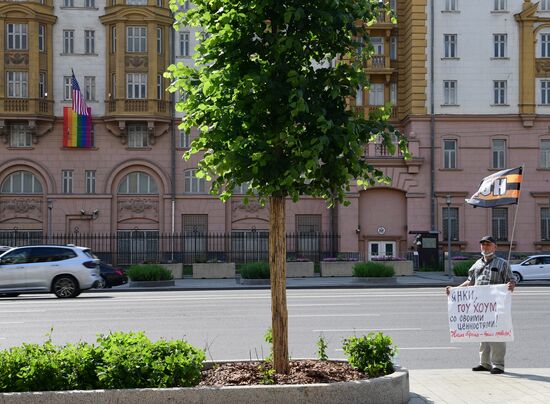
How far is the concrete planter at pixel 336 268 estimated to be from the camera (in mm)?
39688

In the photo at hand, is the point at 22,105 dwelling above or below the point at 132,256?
above

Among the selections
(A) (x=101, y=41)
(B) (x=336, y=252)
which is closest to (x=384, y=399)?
(B) (x=336, y=252)

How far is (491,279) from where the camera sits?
10.8m

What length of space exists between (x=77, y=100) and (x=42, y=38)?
511 cm

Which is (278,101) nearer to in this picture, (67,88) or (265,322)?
(265,322)

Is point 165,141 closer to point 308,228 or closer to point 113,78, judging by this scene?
point 113,78

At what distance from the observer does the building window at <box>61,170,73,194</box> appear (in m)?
47.6

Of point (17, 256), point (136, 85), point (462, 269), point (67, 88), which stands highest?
point (136, 85)

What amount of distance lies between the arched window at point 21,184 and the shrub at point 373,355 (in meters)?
41.2

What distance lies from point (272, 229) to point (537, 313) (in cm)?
1254

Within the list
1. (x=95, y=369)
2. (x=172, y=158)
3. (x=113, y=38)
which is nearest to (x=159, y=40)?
(x=113, y=38)

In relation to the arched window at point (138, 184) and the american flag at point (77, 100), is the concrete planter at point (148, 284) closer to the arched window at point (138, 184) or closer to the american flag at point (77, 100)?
the arched window at point (138, 184)

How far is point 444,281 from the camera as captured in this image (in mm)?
35719

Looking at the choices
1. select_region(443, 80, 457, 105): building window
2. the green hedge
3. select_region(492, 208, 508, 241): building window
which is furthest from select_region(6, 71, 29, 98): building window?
the green hedge
